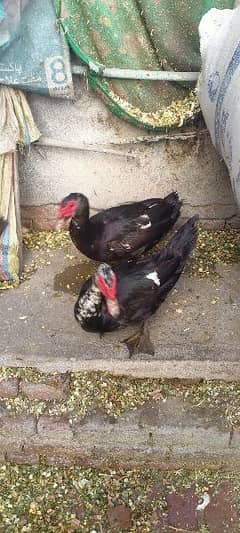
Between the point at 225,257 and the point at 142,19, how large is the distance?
1.49m

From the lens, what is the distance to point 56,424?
2.99 m

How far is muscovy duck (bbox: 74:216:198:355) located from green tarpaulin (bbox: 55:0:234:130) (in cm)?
95

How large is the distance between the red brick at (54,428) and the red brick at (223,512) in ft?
2.49

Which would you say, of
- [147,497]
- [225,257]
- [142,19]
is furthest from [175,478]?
[142,19]

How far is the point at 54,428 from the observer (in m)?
3.00

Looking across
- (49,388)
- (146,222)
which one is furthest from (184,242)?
(49,388)

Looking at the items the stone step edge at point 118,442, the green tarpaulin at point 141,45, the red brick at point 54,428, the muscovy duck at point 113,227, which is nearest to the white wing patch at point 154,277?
the muscovy duck at point 113,227

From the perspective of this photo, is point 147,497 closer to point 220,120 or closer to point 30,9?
point 220,120

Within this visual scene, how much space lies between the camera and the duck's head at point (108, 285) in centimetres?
281

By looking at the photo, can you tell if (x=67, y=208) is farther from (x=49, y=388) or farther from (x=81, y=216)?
(x=49, y=388)

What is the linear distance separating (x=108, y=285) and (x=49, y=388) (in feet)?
2.16

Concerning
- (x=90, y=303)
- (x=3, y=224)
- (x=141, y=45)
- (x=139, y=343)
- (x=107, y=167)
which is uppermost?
(x=141, y=45)

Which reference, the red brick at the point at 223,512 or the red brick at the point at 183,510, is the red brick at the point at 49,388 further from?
the red brick at the point at 223,512

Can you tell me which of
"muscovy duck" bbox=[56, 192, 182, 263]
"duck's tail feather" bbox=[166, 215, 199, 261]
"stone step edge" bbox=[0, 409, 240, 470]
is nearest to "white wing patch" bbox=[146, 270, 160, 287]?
"duck's tail feather" bbox=[166, 215, 199, 261]
